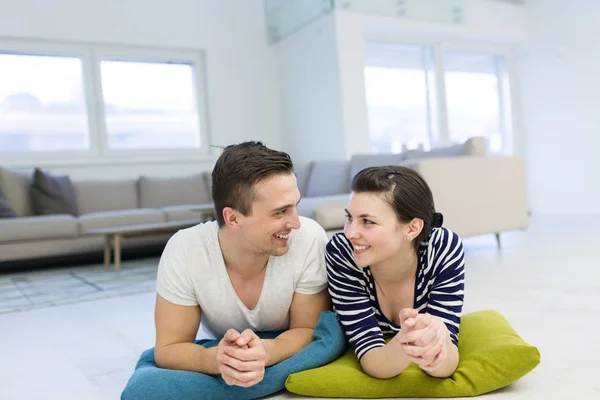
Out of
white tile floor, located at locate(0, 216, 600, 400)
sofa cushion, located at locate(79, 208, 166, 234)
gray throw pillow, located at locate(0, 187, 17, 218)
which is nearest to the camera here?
white tile floor, located at locate(0, 216, 600, 400)

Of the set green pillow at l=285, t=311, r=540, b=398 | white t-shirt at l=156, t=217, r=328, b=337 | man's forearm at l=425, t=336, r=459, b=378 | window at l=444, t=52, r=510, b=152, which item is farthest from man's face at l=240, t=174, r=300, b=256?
window at l=444, t=52, r=510, b=152

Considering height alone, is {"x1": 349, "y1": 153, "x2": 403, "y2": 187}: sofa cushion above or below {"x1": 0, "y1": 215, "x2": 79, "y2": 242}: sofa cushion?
above

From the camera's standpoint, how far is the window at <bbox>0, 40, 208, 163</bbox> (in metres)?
5.82

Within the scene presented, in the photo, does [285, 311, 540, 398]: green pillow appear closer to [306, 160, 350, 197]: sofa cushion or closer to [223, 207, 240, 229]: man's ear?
[223, 207, 240, 229]: man's ear

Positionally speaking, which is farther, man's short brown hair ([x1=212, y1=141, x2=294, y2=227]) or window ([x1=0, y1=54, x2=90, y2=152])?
window ([x1=0, y1=54, x2=90, y2=152])

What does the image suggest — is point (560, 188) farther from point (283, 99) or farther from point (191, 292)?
point (191, 292)

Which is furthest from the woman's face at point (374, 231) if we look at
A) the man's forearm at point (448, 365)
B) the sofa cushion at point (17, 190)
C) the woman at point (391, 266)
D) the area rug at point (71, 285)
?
the sofa cushion at point (17, 190)

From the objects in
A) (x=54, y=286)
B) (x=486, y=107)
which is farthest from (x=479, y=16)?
(x=54, y=286)

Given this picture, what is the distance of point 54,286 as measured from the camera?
3.83m

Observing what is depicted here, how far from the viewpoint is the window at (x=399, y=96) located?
6715 millimetres

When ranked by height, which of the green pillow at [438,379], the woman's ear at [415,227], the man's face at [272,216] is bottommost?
the green pillow at [438,379]

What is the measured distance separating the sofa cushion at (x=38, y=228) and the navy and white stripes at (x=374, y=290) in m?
3.91

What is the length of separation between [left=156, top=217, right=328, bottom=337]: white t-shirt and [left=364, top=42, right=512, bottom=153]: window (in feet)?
16.4

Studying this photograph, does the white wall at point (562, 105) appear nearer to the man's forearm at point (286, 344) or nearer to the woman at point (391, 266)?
the woman at point (391, 266)
